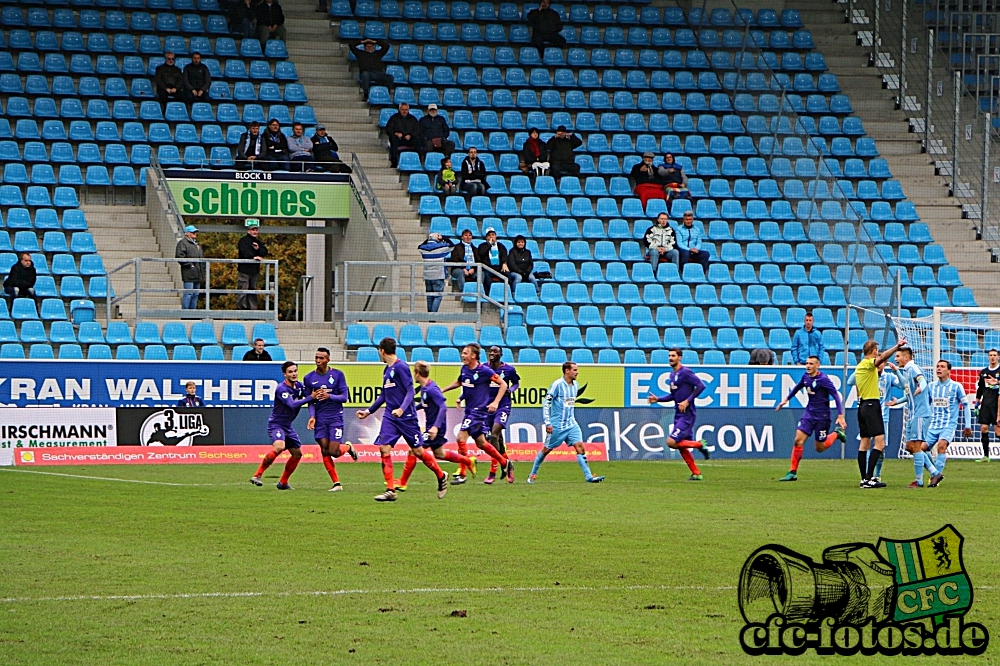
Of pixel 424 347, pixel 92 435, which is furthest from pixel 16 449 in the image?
pixel 424 347

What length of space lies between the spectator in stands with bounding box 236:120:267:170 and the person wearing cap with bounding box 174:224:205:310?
296 centimetres

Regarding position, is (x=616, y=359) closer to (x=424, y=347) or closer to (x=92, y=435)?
(x=424, y=347)

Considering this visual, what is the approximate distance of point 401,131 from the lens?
35062 millimetres

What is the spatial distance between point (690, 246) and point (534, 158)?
458 centimetres

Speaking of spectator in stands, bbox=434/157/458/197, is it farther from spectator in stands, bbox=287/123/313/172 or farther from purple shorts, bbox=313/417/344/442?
purple shorts, bbox=313/417/344/442

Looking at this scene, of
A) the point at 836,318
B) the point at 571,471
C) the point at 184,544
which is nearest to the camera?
the point at 184,544

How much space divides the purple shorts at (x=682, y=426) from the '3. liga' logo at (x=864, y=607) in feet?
41.5

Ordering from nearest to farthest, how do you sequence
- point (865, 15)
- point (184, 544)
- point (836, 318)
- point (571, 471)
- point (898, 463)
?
point (184, 544), point (571, 471), point (898, 463), point (836, 318), point (865, 15)

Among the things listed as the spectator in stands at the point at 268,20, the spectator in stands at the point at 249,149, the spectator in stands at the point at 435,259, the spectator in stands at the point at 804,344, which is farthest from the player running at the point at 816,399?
the spectator in stands at the point at 268,20

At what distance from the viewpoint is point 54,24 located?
121ft

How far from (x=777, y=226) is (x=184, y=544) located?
2400 centimetres

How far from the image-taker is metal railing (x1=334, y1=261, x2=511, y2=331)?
30.5 m

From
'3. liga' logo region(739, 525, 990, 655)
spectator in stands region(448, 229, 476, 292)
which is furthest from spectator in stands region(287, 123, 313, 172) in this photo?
'3. liga' logo region(739, 525, 990, 655)

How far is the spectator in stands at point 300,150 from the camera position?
33509 millimetres
